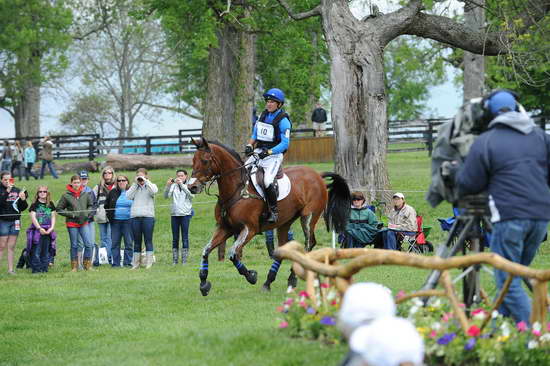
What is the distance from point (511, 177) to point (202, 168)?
7130 mm

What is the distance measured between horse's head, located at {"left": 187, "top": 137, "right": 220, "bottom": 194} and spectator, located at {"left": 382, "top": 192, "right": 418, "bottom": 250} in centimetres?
501

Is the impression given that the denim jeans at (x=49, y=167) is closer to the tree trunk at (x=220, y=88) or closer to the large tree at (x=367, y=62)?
the tree trunk at (x=220, y=88)

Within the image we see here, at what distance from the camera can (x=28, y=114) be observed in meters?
54.0

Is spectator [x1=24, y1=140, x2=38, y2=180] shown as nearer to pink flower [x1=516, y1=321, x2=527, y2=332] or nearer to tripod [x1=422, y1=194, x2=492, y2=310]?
tripod [x1=422, y1=194, x2=492, y2=310]

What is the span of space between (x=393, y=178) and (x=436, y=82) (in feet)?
161

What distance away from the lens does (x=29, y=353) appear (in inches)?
431

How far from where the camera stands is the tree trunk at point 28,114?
175 ft

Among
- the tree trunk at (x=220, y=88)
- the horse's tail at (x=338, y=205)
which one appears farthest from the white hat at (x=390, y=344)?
the tree trunk at (x=220, y=88)

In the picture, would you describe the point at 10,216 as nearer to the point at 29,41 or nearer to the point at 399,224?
the point at 399,224

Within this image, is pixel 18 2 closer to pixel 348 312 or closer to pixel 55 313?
pixel 55 313

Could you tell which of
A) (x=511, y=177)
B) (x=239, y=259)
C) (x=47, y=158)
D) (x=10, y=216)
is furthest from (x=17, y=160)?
(x=511, y=177)

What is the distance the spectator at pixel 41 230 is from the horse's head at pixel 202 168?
645cm

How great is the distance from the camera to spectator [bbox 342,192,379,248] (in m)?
18.4

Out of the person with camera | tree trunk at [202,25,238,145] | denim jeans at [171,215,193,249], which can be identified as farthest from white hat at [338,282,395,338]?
tree trunk at [202,25,238,145]
